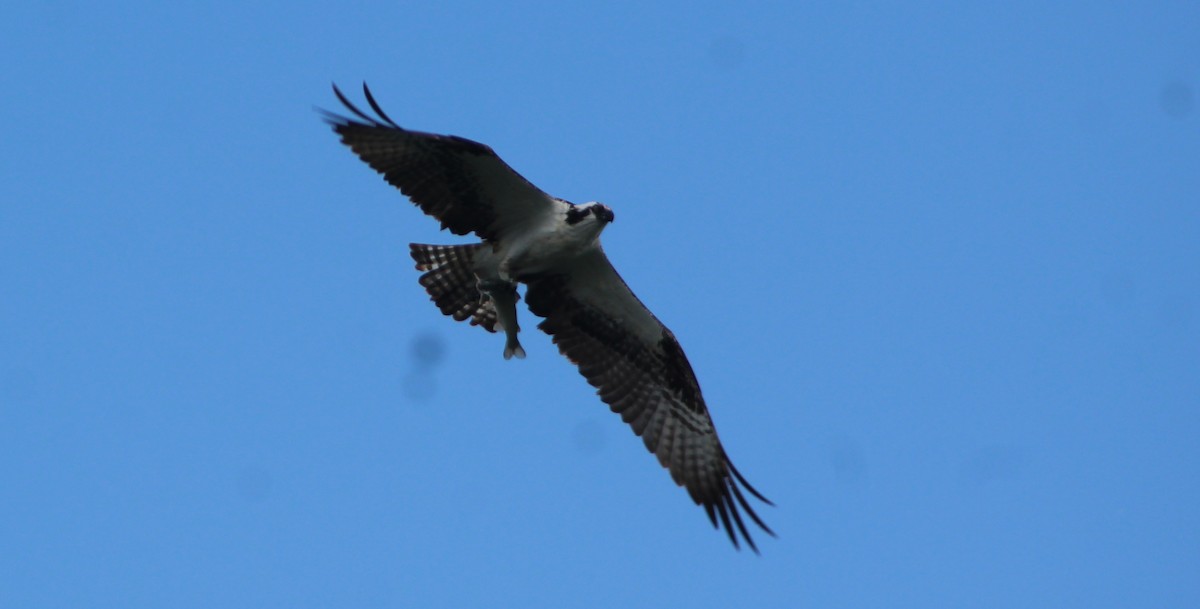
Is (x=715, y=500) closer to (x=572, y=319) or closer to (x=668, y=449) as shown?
(x=668, y=449)

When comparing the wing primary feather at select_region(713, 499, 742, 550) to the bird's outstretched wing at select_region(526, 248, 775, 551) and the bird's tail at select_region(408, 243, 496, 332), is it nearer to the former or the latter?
the bird's outstretched wing at select_region(526, 248, 775, 551)

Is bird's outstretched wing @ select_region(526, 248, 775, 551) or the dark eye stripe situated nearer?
the dark eye stripe

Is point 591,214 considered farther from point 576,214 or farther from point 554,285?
point 554,285

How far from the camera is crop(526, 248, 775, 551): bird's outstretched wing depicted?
13898mm

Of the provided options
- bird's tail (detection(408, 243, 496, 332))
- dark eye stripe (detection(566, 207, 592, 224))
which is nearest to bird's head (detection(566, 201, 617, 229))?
dark eye stripe (detection(566, 207, 592, 224))

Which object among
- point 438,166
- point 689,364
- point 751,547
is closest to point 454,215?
point 438,166

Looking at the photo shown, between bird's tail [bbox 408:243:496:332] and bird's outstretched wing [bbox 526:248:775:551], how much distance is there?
1.81 feet

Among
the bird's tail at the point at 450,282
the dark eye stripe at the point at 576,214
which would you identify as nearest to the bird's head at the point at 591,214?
the dark eye stripe at the point at 576,214

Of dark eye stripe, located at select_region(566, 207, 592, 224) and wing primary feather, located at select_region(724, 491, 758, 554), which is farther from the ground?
dark eye stripe, located at select_region(566, 207, 592, 224)

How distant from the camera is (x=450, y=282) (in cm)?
1435

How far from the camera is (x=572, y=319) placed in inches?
560

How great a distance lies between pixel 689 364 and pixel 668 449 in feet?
2.60

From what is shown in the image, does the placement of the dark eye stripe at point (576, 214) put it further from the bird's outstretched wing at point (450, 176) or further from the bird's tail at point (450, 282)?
the bird's tail at point (450, 282)

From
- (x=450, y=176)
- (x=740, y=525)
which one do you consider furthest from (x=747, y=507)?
(x=450, y=176)
